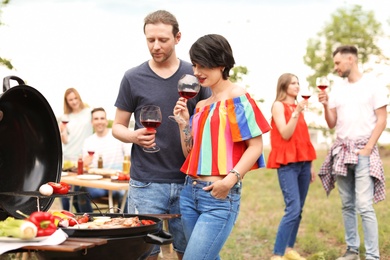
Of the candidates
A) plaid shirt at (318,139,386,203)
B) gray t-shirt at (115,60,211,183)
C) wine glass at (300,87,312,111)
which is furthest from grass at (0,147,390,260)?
gray t-shirt at (115,60,211,183)

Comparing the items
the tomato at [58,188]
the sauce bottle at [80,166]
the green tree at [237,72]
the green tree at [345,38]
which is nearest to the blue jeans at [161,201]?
the tomato at [58,188]

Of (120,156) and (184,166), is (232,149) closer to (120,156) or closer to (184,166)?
(184,166)

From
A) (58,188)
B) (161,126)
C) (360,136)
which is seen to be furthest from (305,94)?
(58,188)

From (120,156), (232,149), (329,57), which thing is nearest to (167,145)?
(232,149)

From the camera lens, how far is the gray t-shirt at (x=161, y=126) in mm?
3734

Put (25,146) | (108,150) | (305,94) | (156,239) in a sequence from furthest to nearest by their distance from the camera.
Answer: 1. (108,150)
2. (305,94)
3. (25,146)
4. (156,239)

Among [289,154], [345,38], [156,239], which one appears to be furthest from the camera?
[345,38]

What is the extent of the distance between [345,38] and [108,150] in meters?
17.0

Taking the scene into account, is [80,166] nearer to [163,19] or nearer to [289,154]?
[289,154]

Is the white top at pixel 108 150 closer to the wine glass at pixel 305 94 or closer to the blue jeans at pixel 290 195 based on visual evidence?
the blue jeans at pixel 290 195

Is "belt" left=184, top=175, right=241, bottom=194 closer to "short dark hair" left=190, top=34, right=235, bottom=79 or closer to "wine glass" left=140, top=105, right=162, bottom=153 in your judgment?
"wine glass" left=140, top=105, right=162, bottom=153

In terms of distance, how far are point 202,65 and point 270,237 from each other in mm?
4881

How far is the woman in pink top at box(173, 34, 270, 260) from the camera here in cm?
325

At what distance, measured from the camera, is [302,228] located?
851cm
